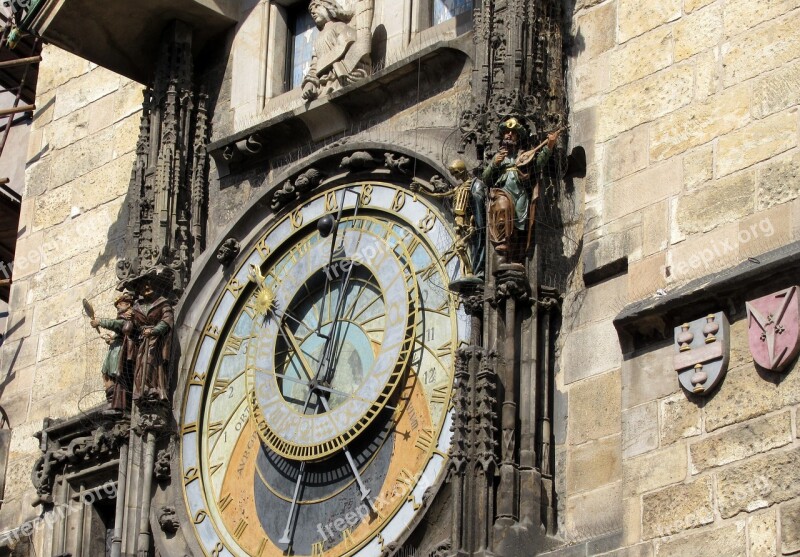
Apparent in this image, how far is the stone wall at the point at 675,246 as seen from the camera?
972 cm

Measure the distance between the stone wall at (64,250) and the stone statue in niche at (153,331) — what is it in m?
0.79

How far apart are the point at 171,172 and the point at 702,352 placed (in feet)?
13.5

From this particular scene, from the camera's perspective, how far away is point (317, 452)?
11633mm

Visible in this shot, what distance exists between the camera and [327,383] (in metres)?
11.9

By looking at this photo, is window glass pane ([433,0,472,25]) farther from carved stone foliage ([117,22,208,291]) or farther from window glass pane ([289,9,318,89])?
carved stone foliage ([117,22,208,291])

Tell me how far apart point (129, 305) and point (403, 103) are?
6.36ft

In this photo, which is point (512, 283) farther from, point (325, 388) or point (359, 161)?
point (359, 161)

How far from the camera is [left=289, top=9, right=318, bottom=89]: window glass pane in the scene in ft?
43.5

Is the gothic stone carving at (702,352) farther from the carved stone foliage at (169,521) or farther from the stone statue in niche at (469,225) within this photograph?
the carved stone foliage at (169,521)

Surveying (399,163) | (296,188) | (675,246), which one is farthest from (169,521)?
(675,246)

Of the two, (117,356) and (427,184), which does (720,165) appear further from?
(117,356)

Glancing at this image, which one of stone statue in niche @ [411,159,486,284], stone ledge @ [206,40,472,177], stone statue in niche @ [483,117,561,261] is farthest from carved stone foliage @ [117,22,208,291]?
stone statue in niche @ [483,117,561,261]

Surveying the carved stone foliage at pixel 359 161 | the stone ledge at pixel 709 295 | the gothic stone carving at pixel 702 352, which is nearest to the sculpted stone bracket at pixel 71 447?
the carved stone foliage at pixel 359 161

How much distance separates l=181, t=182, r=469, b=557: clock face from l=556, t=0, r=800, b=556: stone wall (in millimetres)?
830
